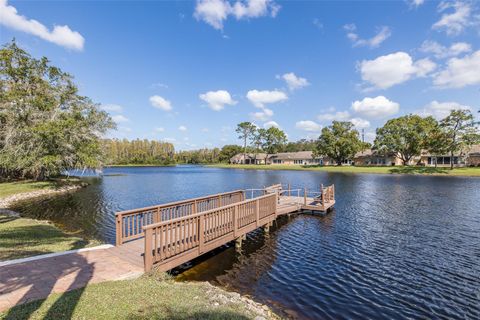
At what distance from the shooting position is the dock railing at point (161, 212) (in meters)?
8.36

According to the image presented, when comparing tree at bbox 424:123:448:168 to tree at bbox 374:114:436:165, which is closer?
tree at bbox 424:123:448:168

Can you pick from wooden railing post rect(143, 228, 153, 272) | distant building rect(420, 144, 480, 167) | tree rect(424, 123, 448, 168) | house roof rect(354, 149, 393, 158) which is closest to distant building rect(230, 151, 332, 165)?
house roof rect(354, 149, 393, 158)

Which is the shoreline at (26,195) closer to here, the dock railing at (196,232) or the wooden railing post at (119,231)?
the wooden railing post at (119,231)

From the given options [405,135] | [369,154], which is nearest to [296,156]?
[369,154]

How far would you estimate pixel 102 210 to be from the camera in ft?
57.2

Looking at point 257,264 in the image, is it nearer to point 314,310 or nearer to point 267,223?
point 314,310

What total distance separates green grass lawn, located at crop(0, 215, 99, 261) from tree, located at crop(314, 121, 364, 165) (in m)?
63.9

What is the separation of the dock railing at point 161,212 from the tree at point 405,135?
2180 inches

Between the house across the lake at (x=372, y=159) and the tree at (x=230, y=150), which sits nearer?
the house across the lake at (x=372, y=159)

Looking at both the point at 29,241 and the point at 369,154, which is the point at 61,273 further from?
the point at 369,154

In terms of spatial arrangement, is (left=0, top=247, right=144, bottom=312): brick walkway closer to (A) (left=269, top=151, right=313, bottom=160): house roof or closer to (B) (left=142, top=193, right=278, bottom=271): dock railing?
(B) (left=142, top=193, right=278, bottom=271): dock railing

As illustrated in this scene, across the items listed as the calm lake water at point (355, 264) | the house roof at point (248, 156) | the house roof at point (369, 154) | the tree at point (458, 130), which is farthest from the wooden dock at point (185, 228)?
the house roof at point (248, 156)

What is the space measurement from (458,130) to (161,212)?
58.7 meters

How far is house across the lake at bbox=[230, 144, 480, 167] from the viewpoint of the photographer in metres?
57.5
